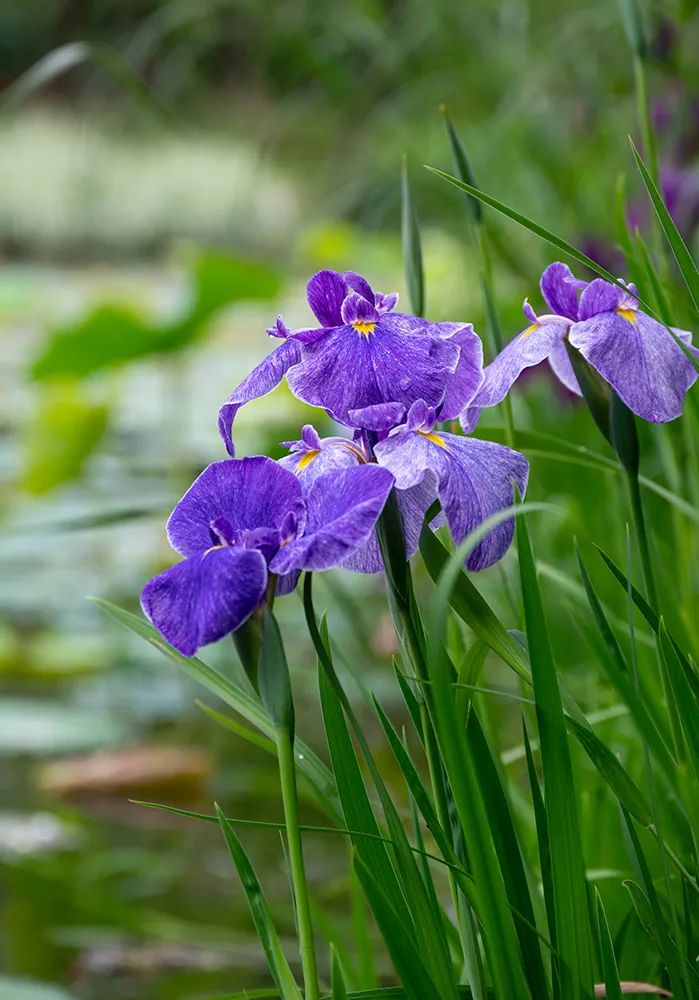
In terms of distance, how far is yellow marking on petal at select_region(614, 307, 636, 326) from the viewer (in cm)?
36

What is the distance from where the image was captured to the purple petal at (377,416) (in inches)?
12.8

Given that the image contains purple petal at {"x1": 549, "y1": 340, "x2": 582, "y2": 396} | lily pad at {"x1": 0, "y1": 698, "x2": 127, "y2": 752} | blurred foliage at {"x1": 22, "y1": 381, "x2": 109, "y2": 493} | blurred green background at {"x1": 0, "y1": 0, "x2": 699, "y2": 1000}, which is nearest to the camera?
purple petal at {"x1": 549, "y1": 340, "x2": 582, "y2": 396}

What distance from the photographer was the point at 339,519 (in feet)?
0.97

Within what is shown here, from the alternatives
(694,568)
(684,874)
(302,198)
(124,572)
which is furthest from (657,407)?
(302,198)

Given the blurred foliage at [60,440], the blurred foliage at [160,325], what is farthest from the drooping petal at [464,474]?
the blurred foliage at [60,440]

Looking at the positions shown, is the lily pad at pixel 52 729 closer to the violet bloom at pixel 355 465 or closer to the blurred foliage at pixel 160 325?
the blurred foliage at pixel 160 325

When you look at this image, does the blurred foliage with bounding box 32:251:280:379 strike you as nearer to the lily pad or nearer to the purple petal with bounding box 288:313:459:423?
the lily pad

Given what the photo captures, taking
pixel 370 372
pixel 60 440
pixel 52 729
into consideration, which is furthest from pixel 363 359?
pixel 60 440

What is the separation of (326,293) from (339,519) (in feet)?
0.28

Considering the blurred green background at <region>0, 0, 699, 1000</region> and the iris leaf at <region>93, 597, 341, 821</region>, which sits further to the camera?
the blurred green background at <region>0, 0, 699, 1000</region>

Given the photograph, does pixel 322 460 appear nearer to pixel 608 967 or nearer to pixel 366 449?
pixel 366 449

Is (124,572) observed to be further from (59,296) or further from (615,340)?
(59,296)

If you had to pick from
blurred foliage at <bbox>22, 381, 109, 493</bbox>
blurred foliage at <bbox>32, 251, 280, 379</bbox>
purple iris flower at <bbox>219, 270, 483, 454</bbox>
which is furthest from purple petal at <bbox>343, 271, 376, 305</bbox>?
blurred foliage at <bbox>22, 381, 109, 493</bbox>

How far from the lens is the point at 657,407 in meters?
0.34
